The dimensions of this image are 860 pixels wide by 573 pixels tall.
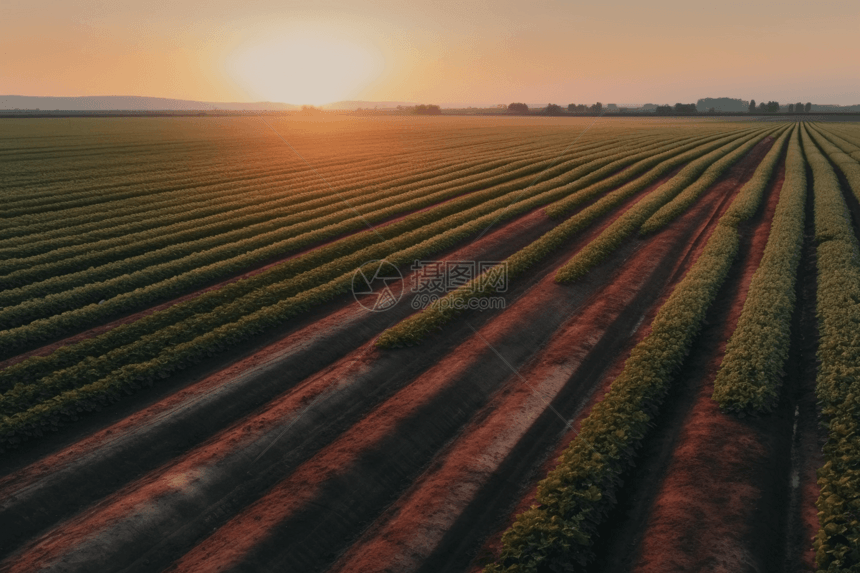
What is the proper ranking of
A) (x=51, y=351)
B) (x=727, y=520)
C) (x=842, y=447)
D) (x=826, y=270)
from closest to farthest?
(x=727, y=520) < (x=842, y=447) < (x=51, y=351) < (x=826, y=270)

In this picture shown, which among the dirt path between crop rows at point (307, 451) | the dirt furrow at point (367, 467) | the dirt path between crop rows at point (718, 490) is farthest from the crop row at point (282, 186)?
the dirt path between crop rows at point (718, 490)

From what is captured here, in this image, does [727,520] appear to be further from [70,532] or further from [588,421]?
[70,532]

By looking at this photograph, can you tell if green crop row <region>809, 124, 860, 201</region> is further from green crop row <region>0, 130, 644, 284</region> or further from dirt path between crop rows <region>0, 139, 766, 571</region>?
dirt path between crop rows <region>0, 139, 766, 571</region>

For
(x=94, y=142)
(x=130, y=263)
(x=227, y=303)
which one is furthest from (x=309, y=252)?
(x=94, y=142)

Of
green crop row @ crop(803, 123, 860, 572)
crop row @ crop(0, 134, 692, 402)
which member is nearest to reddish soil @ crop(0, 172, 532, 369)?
crop row @ crop(0, 134, 692, 402)

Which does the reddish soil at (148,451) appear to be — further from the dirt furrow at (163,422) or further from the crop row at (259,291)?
the crop row at (259,291)
